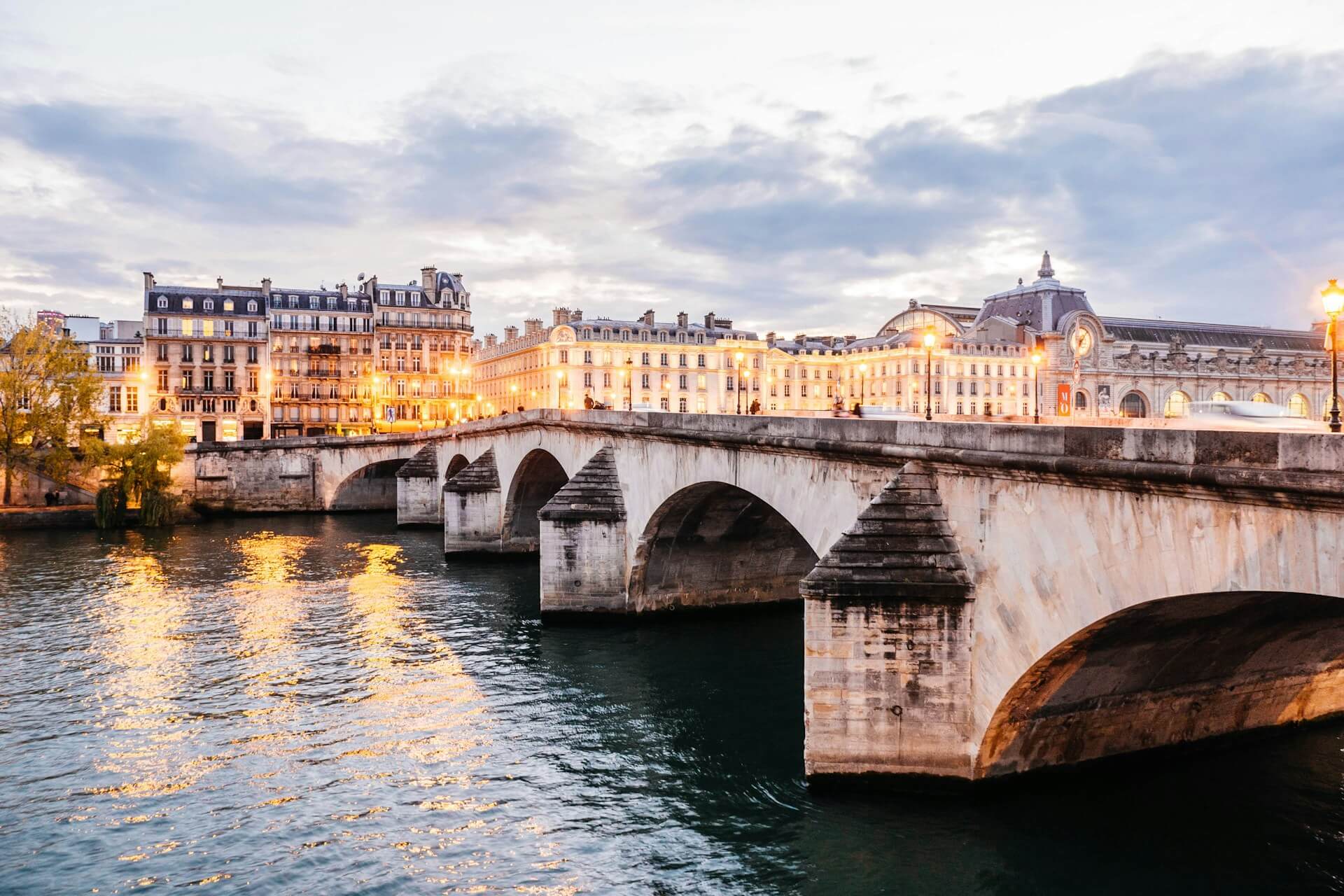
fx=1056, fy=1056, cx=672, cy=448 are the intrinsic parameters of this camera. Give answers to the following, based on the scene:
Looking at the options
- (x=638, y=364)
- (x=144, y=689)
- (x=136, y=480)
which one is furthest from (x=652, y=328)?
(x=144, y=689)

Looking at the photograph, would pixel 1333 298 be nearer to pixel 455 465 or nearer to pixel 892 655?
pixel 892 655

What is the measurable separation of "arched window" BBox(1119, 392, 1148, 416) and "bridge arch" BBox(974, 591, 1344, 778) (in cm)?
5763

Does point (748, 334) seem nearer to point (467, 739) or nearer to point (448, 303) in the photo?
point (448, 303)

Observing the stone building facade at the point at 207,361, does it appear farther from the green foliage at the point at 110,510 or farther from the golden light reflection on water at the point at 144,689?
the golden light reflection on water at the point at 144,689

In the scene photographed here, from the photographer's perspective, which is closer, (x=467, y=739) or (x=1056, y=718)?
(x=1056, y=718)

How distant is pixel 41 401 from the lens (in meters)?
59.3

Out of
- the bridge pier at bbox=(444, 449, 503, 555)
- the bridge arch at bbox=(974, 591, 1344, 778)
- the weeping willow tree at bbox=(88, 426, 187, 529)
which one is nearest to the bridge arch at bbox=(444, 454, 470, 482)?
the bridge pier at bbox=(444, 449, 503, 555)

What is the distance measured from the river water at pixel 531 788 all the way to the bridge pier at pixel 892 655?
80cm

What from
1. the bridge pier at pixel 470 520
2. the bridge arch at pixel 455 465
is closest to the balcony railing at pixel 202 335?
the bridge arch at pixel 455 465

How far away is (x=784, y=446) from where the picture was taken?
20641 mm

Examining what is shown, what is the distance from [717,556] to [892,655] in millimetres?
15677

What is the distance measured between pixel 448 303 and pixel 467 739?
275ft

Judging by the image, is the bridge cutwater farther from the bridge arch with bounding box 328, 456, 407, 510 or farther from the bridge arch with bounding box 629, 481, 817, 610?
the bridge arch with bounding box 328, 456, 407, 510

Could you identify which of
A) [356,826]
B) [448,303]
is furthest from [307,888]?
[448,303]
